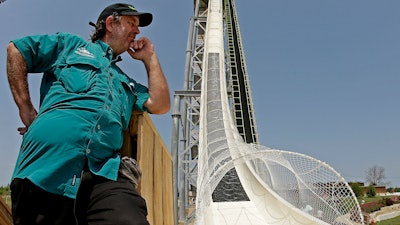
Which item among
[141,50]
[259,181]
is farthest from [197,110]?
[141,50]

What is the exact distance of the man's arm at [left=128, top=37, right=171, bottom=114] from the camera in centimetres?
120

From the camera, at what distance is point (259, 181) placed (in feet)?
23.0

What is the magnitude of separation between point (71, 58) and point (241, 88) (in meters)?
9.49

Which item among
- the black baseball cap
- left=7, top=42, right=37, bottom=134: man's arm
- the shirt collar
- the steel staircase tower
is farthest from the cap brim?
the steel staircase tower

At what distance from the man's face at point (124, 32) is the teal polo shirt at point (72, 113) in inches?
2.0

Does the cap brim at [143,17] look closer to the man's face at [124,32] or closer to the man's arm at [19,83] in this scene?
the man's face at [124,32]

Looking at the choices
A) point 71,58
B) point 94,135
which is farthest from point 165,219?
point 71,58

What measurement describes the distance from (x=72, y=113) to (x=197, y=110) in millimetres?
6694

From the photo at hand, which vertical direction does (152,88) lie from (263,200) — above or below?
above

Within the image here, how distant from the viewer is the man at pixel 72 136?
88 cm

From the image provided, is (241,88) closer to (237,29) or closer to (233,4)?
(237,29)

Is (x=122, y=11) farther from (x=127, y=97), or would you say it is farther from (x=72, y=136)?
(x=72, y=136)

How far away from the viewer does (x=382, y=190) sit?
86.2 feet

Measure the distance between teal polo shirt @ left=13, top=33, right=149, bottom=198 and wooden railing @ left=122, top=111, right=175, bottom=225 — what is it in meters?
0.05
